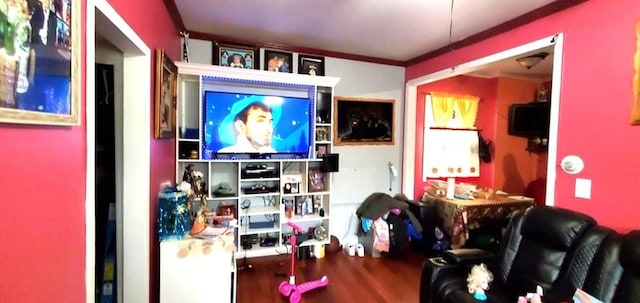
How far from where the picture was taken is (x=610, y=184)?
74.4 inches

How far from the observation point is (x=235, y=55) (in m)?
3.21

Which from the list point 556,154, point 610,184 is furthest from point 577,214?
point 556,154

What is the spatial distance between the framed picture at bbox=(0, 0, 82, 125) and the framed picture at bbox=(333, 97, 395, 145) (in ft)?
9.40

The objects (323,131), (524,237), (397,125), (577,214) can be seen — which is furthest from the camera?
(397,125)

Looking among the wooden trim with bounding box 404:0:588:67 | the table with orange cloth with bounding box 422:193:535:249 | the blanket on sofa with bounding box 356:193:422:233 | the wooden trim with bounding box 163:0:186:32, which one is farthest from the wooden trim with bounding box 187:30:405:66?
the table with orange cloth with bounding box 422:193:535:249

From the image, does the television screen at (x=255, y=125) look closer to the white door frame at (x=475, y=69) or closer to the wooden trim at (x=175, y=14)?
the wooden trim at (x=175, y=14)

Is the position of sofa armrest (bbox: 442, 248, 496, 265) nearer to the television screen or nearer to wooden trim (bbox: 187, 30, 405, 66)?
the television screen

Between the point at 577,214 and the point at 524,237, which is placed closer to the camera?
the point at 577,214

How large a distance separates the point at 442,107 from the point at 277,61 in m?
2.37

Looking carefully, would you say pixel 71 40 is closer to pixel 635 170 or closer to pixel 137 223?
pixel 137 223

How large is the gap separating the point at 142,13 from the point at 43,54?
3.51ft

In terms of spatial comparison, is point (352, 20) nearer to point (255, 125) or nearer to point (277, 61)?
point (277, 61)

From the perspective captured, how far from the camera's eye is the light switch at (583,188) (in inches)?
78.7

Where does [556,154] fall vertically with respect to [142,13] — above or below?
below
